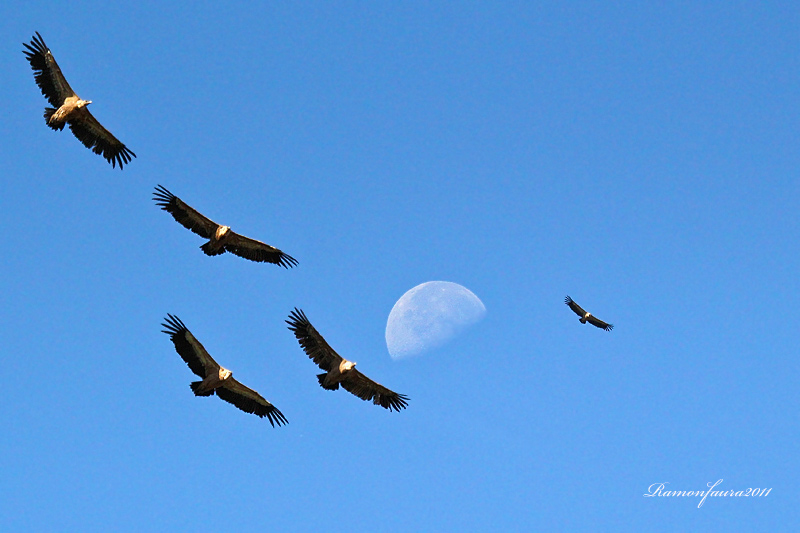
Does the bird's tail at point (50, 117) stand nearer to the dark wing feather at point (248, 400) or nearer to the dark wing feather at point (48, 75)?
the dark wing feather at point (48, 75)

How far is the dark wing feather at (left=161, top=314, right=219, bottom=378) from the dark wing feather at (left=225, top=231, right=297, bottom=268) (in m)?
3.23

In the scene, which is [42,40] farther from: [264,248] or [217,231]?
[264,248]

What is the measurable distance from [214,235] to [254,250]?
165 centimetres

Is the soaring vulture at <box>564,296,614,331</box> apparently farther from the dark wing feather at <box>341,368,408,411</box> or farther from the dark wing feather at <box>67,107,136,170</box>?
the dark wing feather at <box>67,107,136,170</box>

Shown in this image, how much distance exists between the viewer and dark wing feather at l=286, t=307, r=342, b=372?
25.7m

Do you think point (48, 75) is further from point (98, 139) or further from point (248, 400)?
point (248, 400)

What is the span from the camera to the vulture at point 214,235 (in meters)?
25.5

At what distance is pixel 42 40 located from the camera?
75.0ft

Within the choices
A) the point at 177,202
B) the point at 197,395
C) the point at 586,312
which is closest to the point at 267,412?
the point at 197,395

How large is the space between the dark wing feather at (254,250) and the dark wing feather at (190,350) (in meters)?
3.23

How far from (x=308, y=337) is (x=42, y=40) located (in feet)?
37.1

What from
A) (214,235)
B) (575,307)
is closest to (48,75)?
(214,235)

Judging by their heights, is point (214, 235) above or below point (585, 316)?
below

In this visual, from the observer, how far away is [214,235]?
85.4 ft
